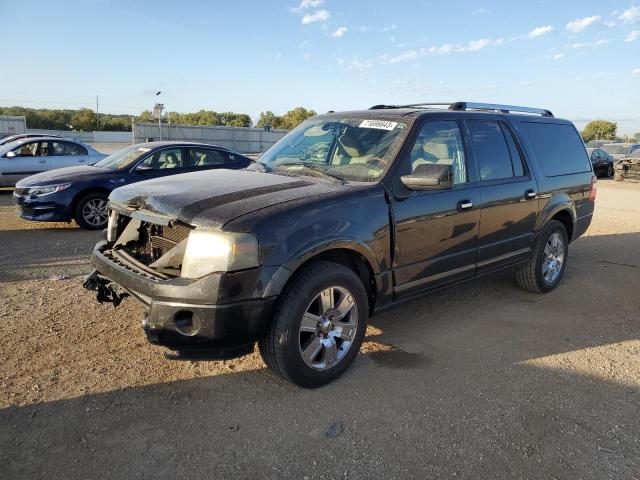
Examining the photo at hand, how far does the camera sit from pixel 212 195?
10.7ft

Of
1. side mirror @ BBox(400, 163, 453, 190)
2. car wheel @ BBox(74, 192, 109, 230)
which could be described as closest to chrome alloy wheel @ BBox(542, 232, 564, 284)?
side mirror @ BBox(400, 163, 453, 190)

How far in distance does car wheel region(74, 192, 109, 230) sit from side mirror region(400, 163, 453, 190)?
5.99 m

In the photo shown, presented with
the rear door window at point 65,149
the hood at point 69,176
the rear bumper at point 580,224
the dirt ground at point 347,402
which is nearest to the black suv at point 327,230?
the dirt ground at point 347,402

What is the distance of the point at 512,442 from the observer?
2.81m

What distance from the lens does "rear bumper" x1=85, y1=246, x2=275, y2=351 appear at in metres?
2.82

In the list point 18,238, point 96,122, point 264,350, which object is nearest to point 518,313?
point 264,350

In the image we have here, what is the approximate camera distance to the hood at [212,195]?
118 inches

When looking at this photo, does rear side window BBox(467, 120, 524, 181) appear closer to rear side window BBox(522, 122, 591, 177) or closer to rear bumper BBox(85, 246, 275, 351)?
rear side window BBox(522, 122, 591, 177)

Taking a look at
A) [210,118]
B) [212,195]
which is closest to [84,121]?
[210,118]

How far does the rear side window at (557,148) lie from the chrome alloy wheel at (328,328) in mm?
2962

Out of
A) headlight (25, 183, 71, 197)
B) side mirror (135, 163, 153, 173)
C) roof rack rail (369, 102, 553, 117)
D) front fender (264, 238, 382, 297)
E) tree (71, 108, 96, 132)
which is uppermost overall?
tree (71, 108, 96, 132)

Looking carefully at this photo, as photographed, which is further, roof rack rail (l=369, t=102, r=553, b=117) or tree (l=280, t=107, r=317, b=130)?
tree (l=280, t=107, r=317, b=130)

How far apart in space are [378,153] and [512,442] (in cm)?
221

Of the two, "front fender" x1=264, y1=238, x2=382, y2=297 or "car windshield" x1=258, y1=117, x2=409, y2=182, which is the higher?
"car windshield" x1=258, y1=117, x2=409, y2=182
